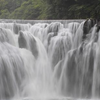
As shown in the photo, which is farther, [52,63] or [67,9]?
[67,9]

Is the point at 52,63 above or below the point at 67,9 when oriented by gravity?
below

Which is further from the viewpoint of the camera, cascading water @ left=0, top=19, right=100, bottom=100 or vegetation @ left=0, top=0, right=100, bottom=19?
vegetation @ left=0, top=0, right=100, bottom=19

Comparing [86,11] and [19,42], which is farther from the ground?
[86,11]

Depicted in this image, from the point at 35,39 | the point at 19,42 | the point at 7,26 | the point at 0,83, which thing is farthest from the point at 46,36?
the point at 0,83

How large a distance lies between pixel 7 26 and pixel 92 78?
846cm

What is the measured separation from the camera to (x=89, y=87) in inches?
537

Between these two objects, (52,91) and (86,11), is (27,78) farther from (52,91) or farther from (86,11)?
(86,11)

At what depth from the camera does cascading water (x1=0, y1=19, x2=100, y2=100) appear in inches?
538

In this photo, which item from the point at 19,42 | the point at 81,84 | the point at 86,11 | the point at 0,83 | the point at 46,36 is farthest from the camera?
the point at 86,11

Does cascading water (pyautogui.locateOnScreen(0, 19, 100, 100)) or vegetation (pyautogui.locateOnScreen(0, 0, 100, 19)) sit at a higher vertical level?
vegetation (pyautogui.locateOnScreen(0, 0, 100, 19))

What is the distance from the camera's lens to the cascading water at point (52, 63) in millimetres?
13656

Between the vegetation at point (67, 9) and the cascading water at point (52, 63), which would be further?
the vegetation at point (67, 9)

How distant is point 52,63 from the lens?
16.0 meters

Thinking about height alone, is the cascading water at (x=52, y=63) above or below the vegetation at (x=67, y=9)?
below
